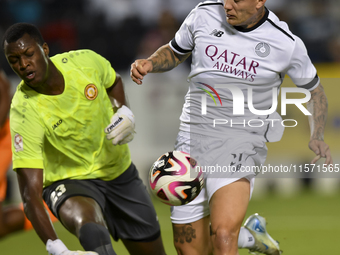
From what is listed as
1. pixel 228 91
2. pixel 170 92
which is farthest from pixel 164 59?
pixel 170 92

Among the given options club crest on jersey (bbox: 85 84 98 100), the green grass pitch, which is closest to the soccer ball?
club crest on jersey (bbox: 85 84 98 100)

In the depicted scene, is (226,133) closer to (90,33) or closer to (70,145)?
(70,145)

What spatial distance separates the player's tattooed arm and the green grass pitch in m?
2.27

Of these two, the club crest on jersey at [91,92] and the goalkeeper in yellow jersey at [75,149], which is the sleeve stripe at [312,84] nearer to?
the goalkeeper in yellow jersey at [75,149]

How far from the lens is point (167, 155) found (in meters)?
4.14

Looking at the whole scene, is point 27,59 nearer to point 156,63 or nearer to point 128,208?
point 156,63

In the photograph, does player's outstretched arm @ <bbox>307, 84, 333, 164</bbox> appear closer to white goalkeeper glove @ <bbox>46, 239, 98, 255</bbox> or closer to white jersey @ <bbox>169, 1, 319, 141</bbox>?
white jersey @ <bbox>169, 1, 319, 141</bbox>

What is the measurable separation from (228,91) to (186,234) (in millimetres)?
1132

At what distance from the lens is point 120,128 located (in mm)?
4133

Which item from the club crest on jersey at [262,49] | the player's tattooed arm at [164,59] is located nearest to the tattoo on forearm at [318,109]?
the club crest on jersey at [262,49]

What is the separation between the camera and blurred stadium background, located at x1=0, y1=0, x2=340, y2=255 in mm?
7043

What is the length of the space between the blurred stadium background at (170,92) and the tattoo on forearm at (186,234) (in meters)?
1.68

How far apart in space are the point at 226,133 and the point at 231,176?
0.38 meters

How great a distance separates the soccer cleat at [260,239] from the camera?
491 cm
